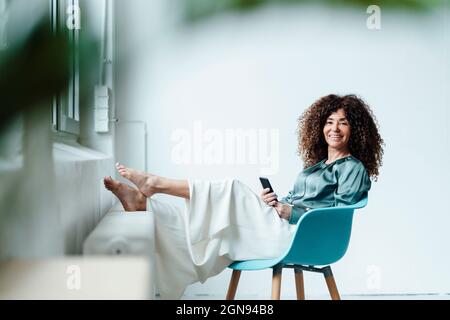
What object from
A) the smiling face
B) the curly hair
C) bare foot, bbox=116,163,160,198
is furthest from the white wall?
bare foot, bbox=116,163,160,198

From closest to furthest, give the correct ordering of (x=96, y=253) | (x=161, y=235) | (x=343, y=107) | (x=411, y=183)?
(x=96, y=253) → (x=161, y=235) → (x=343, y=107) → (x=411, y=183)

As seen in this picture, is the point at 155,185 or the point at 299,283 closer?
the point at 155,185

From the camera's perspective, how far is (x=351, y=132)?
1931 mm

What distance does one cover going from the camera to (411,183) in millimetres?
2430

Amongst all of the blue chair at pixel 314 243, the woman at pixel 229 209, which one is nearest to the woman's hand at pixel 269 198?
the woman at pixel 229 209

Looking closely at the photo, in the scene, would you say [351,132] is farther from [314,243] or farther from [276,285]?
[276,285]

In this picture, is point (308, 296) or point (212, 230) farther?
point (308, 296)

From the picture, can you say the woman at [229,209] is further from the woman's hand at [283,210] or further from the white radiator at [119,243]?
the white radiator at [119,243]

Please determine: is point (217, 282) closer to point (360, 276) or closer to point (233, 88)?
point (360, 276)

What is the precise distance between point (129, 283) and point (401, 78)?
6.42 feet

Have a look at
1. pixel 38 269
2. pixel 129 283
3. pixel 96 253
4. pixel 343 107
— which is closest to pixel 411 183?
pixel 343 107

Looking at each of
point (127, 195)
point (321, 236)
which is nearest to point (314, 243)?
point (321, 236)

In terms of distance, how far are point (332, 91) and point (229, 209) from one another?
2.68 feet

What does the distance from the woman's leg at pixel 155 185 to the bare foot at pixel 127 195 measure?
35 mm
